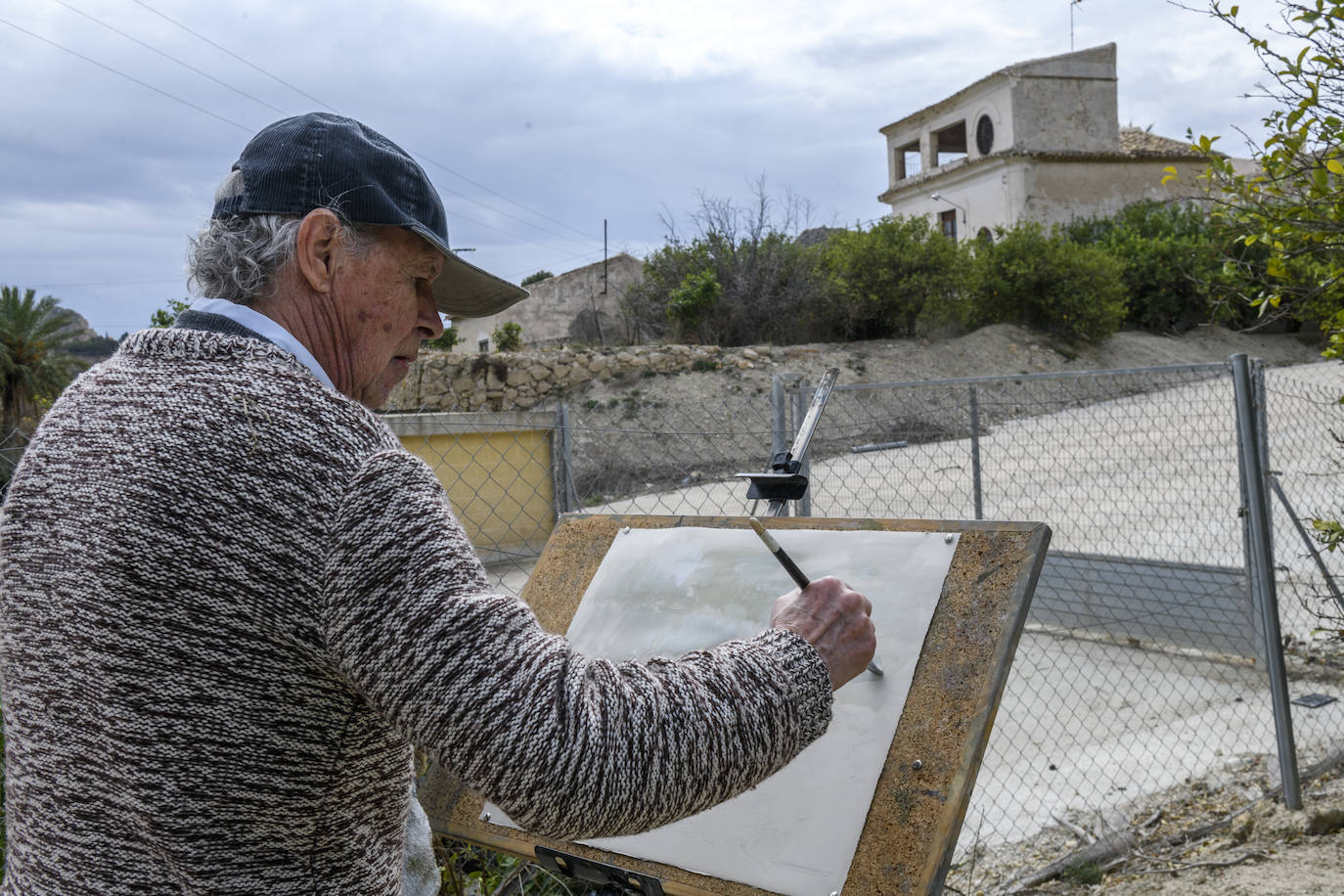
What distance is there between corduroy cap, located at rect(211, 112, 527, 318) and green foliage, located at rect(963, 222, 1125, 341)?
65.1 ft

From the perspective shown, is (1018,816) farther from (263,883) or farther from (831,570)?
(263,883)

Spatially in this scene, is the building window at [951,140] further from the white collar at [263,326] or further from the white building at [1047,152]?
the white collar at [263,326]

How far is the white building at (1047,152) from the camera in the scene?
23188 millimetres

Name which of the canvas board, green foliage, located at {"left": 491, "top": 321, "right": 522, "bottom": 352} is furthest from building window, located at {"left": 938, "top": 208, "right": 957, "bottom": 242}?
the canvas board

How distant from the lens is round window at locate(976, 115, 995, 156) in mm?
24328

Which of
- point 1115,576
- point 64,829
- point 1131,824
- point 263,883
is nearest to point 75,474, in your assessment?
point 64,829

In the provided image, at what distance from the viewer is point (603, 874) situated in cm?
172

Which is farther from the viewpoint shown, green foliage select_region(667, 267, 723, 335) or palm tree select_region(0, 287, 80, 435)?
palm tree select_region(0, 287, 80, 435)

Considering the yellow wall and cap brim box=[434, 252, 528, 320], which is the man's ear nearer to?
cap brim box=[434, 252, 528, 320]

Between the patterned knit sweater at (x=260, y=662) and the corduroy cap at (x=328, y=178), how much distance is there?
0.21 metres

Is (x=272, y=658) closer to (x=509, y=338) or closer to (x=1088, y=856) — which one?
(x=1088, y=856)

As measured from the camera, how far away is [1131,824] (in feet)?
12.4

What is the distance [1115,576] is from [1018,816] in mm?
2373

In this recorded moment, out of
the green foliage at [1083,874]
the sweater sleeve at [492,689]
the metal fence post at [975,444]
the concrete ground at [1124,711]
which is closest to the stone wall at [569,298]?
the concrete ground at [1124,711]
